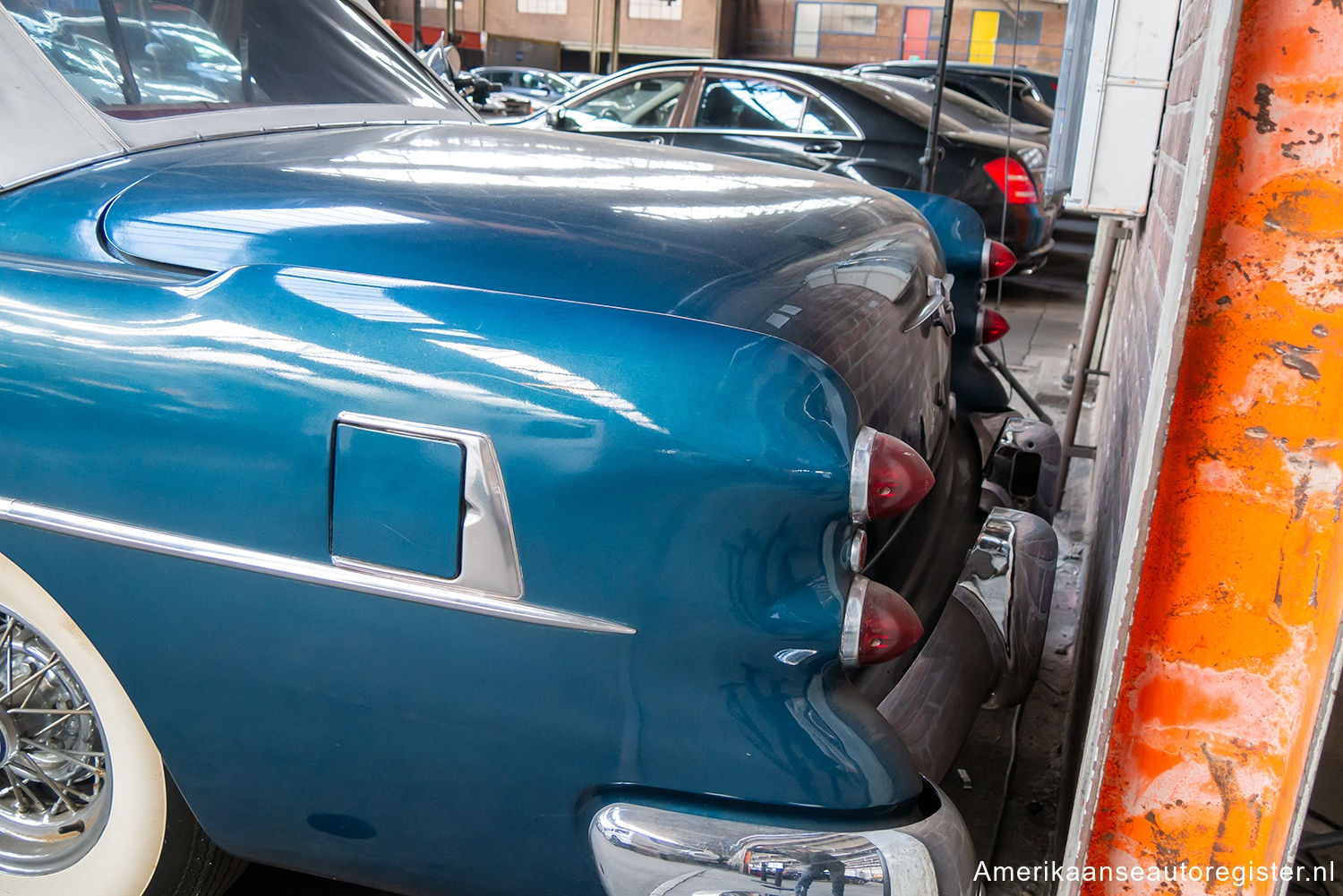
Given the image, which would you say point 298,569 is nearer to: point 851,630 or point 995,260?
point 851,630

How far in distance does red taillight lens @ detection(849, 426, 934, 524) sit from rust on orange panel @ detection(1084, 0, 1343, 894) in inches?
12.7

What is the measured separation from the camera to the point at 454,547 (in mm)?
1239

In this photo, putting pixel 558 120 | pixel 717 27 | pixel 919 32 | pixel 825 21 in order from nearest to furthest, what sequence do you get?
1. pixel 558 120
2. pixel 919 32
3. pixel 717 27
4. pixel 825 21

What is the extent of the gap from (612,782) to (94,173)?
129 centimetres

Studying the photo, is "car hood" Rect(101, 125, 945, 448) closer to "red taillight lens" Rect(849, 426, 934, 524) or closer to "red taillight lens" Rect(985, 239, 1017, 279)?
"red taillight lens" Rect(849, 426, 934, 524)

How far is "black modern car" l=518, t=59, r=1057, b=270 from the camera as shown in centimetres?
639

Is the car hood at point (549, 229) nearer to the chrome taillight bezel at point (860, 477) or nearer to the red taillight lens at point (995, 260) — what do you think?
the chrome taillight bezel at point (860, 477)

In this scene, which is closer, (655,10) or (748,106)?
(748,106)

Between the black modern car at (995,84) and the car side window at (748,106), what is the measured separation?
2.58 metres

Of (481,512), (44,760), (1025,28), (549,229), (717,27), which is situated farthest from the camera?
(717,27)

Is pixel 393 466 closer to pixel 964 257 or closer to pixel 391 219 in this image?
pixel 391 219

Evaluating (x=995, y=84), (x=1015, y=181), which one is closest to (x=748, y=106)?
(x=1015, y=181)

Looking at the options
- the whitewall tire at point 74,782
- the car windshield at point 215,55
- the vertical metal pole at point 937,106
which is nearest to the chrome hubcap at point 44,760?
the whitewall tire at point 74,782

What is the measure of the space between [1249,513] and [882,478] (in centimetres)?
44
